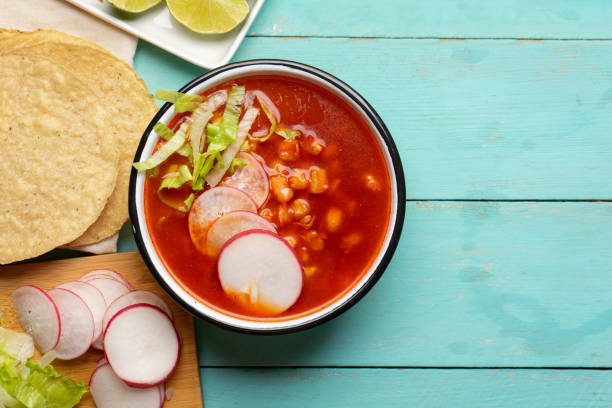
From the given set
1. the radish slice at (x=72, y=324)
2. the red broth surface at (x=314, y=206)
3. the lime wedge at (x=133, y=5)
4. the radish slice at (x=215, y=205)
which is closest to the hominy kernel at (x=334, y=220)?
the red broth surface at (x=314, y=206)

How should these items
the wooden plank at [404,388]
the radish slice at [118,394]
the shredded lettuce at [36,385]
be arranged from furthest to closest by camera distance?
the wooden plank at [404,388] < the radish slice at [118,394] < the shredded lettuce at [36,385]

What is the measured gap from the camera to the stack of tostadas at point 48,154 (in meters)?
2.04

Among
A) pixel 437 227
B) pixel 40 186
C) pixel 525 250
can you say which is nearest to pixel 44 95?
pixel 40 186

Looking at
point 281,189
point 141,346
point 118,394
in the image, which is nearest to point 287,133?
point 281,189

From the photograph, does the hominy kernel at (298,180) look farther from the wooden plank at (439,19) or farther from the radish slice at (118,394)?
the radish slice at (118,394)

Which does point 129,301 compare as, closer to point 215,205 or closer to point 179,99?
point 215,205

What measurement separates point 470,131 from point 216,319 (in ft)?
4.05

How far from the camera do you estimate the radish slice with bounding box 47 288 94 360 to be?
79.7 inches

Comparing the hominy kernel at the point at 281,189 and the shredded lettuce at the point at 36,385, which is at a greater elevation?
the hominy kernel at the point at 281,189

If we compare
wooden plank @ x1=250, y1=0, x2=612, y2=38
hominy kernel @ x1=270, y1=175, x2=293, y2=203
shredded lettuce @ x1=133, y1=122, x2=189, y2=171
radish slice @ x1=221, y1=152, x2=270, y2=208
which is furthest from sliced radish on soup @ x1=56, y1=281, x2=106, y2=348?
wooden plank @ x1=250, y1=0, x2=612, y2=38

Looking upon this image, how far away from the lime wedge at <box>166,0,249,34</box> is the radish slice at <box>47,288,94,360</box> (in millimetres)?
1091

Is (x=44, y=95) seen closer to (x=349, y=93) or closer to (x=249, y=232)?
(x=249, y=232)

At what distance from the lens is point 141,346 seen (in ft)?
6.69

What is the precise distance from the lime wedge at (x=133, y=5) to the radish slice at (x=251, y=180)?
741 mm
